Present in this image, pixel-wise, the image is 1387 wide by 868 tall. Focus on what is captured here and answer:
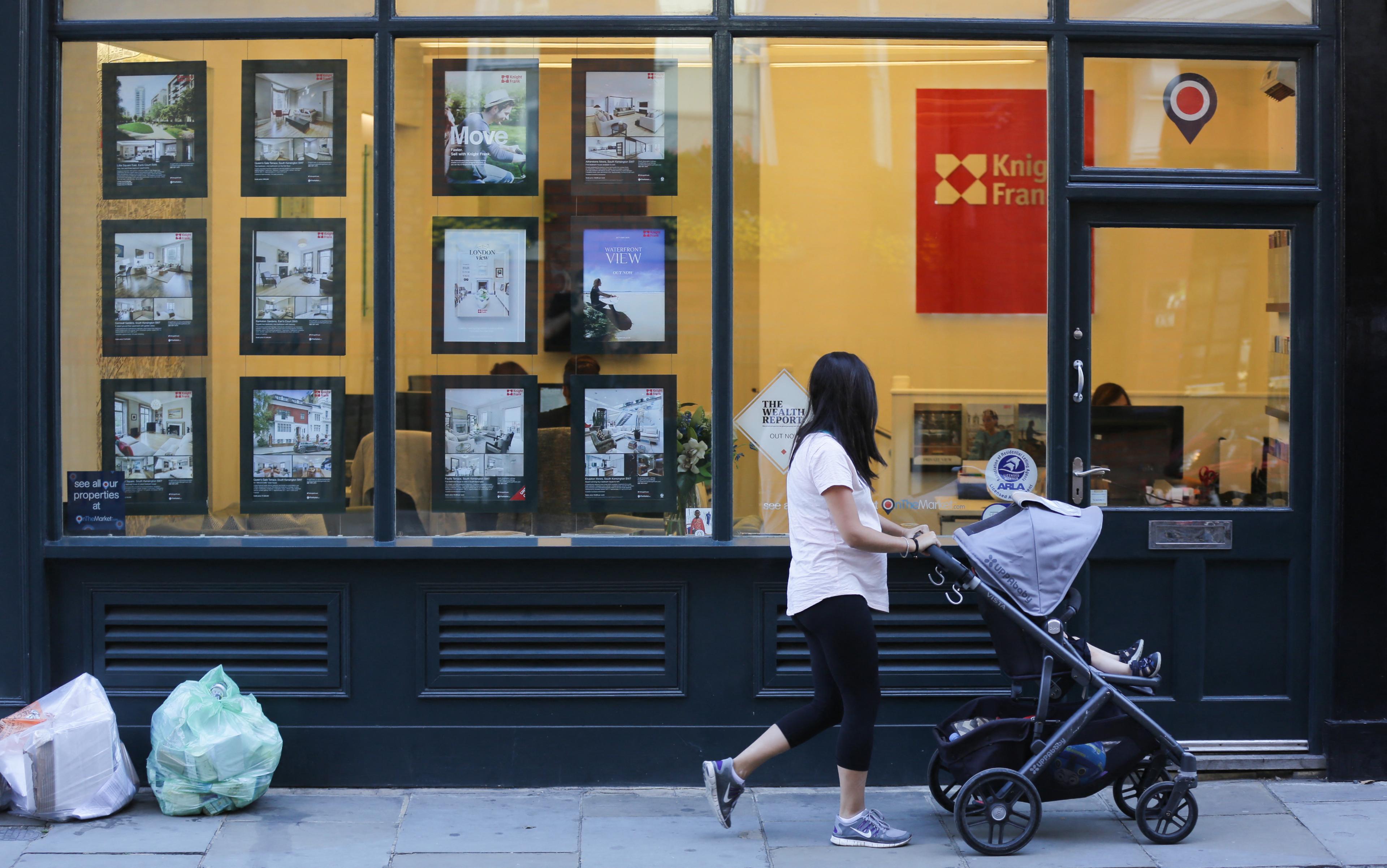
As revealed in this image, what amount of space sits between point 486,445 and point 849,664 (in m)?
2.12

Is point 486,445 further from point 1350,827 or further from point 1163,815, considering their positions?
point 1350,827

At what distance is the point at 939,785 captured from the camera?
5.24 m

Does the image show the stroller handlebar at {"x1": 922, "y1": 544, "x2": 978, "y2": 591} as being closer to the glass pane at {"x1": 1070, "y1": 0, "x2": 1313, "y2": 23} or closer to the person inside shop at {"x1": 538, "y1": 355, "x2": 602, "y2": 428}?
the person inside shop at {"x1": 538, "y1": 355, "x2": 602, "y2": 428}

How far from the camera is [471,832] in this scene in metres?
5.15

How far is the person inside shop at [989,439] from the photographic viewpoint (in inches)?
235

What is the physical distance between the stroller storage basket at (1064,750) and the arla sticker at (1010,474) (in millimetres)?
1223

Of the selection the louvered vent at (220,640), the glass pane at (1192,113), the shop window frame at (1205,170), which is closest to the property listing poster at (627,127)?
the shop window frame at (1205,170)

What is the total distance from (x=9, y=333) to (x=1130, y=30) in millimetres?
5304

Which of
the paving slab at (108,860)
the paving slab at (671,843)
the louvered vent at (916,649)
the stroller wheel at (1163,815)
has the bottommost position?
the paving slab at (671,843)

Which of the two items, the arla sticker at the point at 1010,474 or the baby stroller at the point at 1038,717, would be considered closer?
the baby stroller at the point at 1038,717

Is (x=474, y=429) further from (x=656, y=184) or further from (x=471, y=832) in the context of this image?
(x=471, y=832)

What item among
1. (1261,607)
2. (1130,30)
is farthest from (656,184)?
(1261,607)

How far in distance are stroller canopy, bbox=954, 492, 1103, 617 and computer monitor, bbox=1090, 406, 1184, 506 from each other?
1.12 meters

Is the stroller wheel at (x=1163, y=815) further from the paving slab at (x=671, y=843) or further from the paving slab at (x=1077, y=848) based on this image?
the paving slab at (x=671, y=843)
